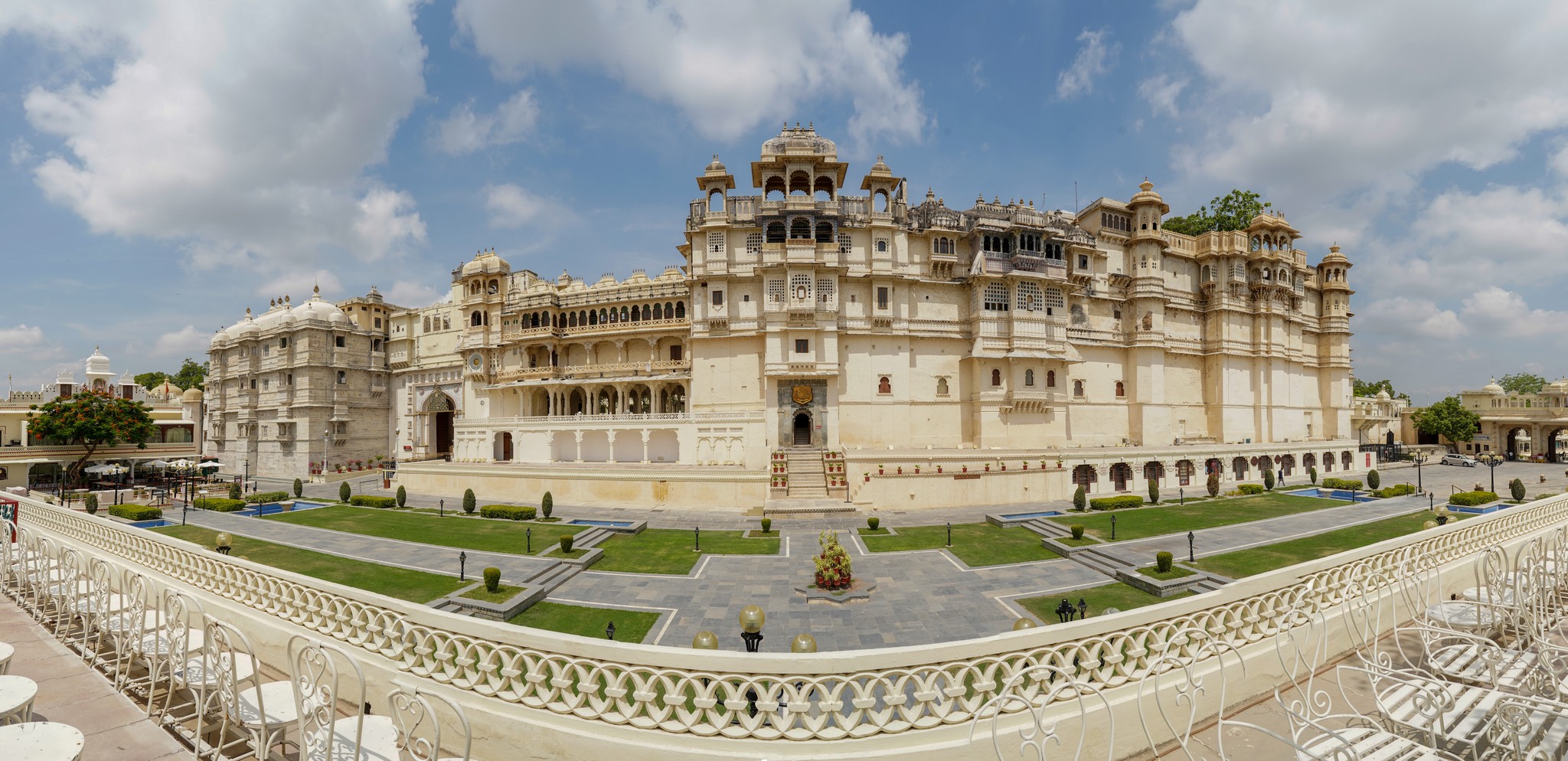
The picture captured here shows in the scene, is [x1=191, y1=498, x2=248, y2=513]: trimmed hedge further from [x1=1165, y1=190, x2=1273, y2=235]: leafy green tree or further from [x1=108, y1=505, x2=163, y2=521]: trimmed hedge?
[x1=1165, y1=190, x2=1273, y2=235]: leafy green tree

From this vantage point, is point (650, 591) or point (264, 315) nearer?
point (650, 591)

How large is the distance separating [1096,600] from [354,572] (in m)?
23.4

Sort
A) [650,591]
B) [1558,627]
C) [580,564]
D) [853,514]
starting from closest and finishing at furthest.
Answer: [1558,627], [650,591], [580,564], [853,514]

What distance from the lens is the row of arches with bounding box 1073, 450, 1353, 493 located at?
120 ft

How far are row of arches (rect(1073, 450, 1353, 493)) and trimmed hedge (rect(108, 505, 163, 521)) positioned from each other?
5160cm

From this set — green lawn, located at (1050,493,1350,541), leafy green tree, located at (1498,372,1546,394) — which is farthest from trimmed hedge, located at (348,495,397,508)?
leafy green tree, located at (1498,372,1546,394)

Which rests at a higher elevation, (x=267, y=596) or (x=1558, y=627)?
(x=267, y=596)

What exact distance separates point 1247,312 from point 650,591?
187 feet

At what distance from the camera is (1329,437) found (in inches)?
2163

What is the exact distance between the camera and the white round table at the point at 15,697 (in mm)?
4602

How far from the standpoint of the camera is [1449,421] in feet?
222

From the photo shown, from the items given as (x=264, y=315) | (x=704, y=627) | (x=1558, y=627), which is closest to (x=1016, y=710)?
(x=1558, y=627)

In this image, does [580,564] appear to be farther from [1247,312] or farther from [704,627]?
[1247,312]

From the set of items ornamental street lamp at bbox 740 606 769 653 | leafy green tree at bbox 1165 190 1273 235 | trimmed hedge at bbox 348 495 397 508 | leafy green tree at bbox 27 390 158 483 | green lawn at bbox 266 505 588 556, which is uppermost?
leafy green tree at bbox 1165 190 1273 235
